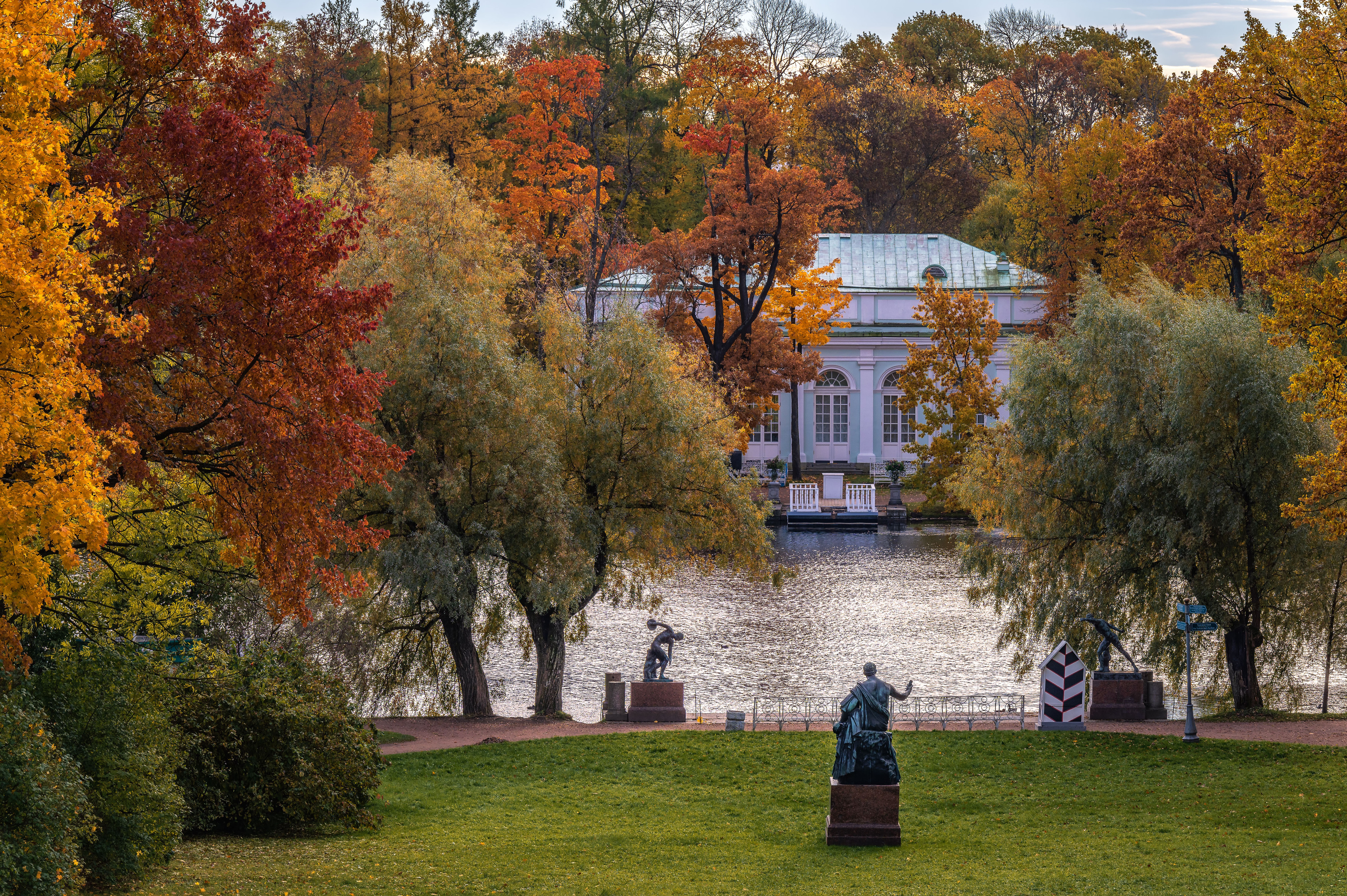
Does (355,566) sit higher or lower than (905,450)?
lower

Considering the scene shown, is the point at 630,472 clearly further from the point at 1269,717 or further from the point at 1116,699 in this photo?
the point at 1269,717

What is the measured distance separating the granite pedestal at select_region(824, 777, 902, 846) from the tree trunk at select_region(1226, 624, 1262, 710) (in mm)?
10199

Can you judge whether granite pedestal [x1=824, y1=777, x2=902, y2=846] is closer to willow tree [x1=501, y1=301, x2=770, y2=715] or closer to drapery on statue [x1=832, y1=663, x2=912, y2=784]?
Result: drapery on statue [x1=832, y1=663, x2=912, y2=784]

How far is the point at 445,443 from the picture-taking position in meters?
20.6

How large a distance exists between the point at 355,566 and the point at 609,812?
6.66 meters

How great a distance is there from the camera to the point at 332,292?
1259 cm

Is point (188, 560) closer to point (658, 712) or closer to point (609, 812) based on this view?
point (609, 812)

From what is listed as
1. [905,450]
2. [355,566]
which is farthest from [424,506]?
[905,450]

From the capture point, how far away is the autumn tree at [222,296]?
11.7 meters

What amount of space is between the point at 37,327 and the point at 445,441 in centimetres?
1129

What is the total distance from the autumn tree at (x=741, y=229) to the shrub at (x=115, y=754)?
30.0 metres

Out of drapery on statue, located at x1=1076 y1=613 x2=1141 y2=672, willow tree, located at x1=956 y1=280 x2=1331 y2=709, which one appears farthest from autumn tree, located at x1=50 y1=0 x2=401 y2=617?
willow tree, located at x1=956 y1=280 x2=1331 y2=709

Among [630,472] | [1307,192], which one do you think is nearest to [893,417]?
[630,472]

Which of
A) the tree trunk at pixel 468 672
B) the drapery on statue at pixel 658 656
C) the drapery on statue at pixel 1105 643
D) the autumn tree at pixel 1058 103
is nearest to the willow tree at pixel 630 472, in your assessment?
the tree trunk at pixel 468 672
